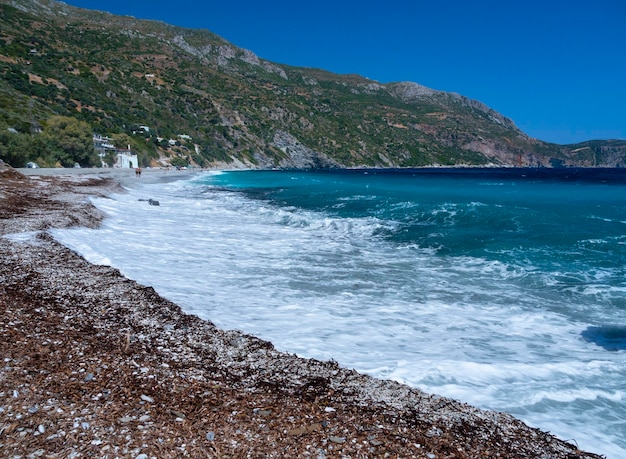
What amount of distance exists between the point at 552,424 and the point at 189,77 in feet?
475

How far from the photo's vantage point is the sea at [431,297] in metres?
5.81

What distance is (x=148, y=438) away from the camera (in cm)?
382

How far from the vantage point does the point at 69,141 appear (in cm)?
5384

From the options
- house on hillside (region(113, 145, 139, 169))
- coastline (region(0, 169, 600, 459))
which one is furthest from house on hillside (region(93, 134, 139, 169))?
coastline (region(0, 169, 600, 459))

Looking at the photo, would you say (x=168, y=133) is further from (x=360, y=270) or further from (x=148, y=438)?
(x=148, y=438)

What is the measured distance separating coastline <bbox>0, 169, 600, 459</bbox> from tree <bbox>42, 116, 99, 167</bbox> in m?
53.2

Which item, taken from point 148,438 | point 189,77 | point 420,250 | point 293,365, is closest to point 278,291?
point 293,365

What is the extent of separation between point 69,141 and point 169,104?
67681mm

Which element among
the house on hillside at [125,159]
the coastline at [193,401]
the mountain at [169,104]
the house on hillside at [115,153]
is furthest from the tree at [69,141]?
the coastline at [193,401]

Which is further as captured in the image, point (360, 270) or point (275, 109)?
point (275, 109)

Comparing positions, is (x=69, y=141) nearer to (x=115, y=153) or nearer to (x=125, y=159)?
(x=115, y=153)

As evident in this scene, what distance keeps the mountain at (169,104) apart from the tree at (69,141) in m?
2.39

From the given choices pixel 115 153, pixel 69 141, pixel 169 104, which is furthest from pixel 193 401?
pixel 169 104

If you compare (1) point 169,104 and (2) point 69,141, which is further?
(1) point 169,104
